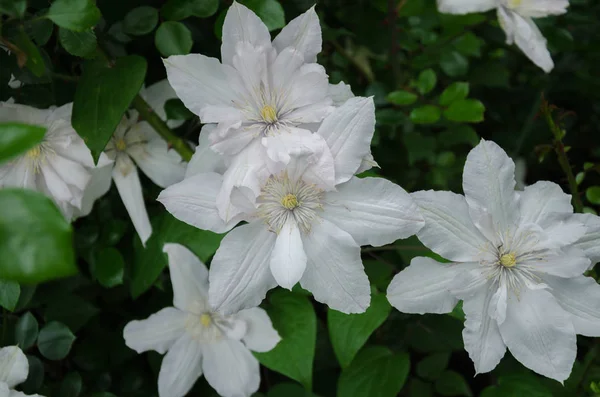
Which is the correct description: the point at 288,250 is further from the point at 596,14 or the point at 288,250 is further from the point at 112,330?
the point at 596,14

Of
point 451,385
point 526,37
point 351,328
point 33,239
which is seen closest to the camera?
point 33,239

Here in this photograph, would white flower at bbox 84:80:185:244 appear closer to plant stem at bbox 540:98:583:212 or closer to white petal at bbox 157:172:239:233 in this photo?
white petal at bbox 157:172:239:233

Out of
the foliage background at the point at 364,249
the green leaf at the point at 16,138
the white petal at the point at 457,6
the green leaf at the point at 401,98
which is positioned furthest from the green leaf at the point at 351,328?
the green leaf at the point at 16,138

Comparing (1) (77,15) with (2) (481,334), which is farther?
(2) (481,334)

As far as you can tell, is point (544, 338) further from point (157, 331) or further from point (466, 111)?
point (157, 331)

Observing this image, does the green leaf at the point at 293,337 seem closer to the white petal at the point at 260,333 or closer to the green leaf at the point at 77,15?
the white petal at the point at 260,333

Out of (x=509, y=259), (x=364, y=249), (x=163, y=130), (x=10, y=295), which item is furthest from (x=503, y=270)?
(x=10, y=295)
